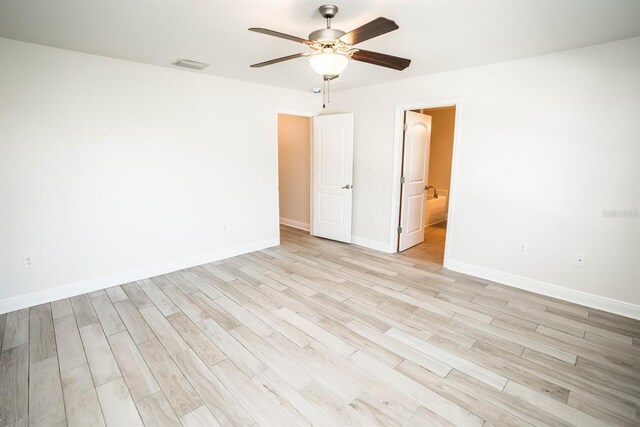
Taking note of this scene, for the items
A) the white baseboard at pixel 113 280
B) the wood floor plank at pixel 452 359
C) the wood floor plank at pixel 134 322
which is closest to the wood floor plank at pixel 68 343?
the wood floor plank at pixel 134 322

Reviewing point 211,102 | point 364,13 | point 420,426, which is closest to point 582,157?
point 364,13

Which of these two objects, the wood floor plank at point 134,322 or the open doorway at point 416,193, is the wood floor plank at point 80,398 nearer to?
the wood floor plank at point 134,322

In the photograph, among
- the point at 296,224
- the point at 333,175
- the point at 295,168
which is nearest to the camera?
the point at 333,175

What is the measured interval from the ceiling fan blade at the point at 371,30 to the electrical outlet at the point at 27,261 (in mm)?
3466

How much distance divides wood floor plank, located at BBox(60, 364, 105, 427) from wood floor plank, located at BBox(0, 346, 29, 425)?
188 mm

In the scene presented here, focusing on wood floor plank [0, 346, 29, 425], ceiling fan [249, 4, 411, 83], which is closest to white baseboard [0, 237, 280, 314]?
wood floor plank [0, 346, 29, 425]

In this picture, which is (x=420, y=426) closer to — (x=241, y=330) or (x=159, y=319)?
(x=241, y=330)

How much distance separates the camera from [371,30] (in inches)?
70.3

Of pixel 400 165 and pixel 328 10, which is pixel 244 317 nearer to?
pixel 328 10

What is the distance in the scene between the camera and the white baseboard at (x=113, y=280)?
2.89 metres

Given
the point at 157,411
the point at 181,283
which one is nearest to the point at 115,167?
the point at 181,283

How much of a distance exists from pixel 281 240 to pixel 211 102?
2.46 metres

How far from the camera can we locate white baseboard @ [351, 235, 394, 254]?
4.66 meters

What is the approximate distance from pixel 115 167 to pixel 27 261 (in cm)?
119
